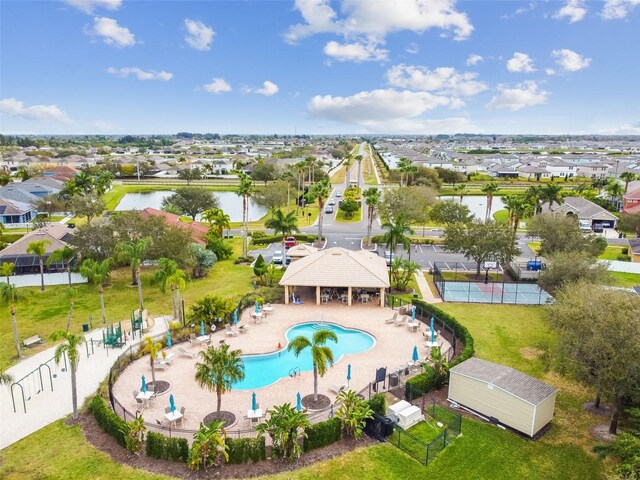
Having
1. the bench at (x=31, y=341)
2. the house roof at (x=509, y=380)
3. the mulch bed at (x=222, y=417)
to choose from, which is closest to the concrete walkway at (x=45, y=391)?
the bench at (x=31, y=341)

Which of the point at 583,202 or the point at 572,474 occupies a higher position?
the point at 583,202

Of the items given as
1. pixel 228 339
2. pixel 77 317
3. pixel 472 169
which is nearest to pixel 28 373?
pixel 77 317

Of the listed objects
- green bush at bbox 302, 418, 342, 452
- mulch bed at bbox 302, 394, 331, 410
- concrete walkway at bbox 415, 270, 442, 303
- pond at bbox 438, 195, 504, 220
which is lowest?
mulch bed at bbox 302, 394, 331, 410

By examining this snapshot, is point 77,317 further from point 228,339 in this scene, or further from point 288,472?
point 288,472

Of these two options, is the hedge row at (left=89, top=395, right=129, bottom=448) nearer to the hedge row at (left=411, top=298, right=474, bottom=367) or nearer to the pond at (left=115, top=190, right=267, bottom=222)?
the hedge row at (left=411, top=298, right=474, bottom=367)

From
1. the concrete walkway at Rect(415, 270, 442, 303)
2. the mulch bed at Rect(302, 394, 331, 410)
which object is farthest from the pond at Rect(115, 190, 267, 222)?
the mulch bed at Rect(302, 394, 331, 410)

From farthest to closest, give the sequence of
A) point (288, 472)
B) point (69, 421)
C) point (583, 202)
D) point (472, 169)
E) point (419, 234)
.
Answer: point (472, 169), point (583, 202), point (419, 234), point (69, 421), point (288, 472)
